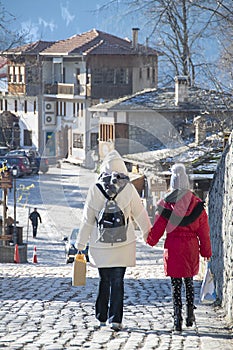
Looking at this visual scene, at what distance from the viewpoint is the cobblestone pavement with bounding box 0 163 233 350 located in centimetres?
630

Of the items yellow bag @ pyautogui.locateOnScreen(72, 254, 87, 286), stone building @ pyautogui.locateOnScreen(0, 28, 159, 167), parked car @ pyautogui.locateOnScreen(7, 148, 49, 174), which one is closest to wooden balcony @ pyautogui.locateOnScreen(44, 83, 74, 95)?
stone building @ pyautogui.locateOnScreen(0, 28, 159, 167)

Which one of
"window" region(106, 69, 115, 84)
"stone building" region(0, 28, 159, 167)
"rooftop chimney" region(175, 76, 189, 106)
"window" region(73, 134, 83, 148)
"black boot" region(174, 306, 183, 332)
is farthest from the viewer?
"window" region(106, 69, 115, 84)

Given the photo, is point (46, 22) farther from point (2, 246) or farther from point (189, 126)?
point (2, 246)

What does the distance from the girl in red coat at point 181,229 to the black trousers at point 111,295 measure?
16.7 inches

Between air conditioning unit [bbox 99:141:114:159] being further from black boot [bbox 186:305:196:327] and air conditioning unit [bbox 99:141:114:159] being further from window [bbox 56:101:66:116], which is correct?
black boot [bbox 186:305:196:327]

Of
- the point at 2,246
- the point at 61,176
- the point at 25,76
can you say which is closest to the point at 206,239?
the point at 2,246

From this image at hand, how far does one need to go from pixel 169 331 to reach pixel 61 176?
38.4 metres

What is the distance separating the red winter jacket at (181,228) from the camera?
6887 millimetres

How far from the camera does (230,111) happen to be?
2380cm

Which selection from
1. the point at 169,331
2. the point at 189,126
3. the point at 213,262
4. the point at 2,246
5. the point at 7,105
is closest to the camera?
the point at 169,331

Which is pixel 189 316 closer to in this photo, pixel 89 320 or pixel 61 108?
pixel 89 320

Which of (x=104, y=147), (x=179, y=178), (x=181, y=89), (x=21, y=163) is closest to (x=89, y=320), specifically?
(x=179, y=178)

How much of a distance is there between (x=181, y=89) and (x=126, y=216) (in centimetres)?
2738

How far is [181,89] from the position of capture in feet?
112
